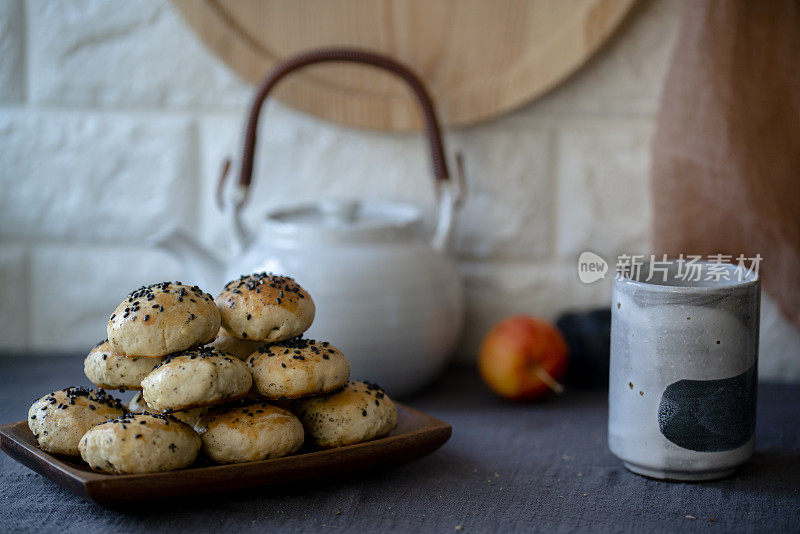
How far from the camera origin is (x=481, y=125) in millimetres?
1074

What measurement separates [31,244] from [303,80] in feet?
1.51

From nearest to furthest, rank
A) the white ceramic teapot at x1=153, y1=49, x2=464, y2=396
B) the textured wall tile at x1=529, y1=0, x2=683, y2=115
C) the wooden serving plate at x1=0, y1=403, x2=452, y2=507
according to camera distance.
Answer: the wooden serving plate at x1=0, y1=403, x2=452, y2=507 < the white ceramic teapot at x1=153, y1=49, x2=464, y2=396 < the textured wall tile at x1=529, y1=0, x2=683, y2=115

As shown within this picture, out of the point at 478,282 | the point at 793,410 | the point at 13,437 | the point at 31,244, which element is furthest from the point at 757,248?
the point at 31,244

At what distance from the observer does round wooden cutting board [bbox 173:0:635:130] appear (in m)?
1.02

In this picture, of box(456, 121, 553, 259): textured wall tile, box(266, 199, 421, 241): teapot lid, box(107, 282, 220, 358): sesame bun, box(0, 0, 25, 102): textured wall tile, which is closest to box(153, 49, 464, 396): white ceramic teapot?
box(266, 199, 421, 241): teapot lid

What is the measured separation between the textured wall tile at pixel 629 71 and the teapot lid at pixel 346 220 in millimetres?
240

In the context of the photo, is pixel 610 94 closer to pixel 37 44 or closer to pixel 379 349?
pixel 379 349

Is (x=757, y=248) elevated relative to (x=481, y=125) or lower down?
lower down

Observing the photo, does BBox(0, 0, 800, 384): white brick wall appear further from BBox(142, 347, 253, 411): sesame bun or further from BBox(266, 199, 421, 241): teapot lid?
BBox(142, 347, 253, 411): sesame bun

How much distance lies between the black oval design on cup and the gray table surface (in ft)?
0.15

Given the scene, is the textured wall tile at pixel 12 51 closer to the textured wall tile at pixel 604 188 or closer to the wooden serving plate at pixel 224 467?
the wooden serving plate at pixel 224 467

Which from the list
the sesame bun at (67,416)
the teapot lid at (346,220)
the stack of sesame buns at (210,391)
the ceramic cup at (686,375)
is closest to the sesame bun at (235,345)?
the stack of sesame buns at (210,391)

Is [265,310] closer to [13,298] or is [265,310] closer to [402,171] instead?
[402,171]

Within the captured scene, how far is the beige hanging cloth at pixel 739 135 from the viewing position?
0.91 m
